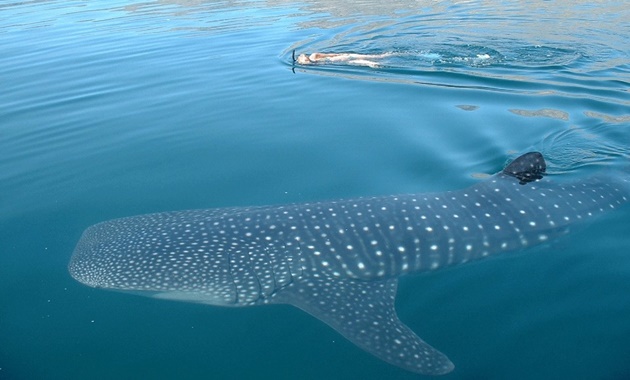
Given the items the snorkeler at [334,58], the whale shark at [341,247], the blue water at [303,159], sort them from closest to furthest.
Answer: the blue water at [303,159] < the whale shark at [341,247] < the snorkeler at [334,58]

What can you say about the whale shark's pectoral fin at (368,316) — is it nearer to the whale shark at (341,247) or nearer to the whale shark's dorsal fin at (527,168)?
the whale shark at (341,247)

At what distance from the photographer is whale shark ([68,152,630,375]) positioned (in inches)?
186

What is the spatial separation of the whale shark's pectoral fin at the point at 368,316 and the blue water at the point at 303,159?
128 mm

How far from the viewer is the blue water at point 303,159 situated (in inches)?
175

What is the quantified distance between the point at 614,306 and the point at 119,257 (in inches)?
173

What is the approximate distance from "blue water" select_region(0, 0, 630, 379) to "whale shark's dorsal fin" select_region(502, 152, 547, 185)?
775 millimetres

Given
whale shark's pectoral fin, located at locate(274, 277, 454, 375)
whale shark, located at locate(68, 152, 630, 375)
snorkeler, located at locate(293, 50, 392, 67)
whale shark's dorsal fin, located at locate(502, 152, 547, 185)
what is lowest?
whale shark's pectoral fin, located at locate(274, 277, 454, 375)

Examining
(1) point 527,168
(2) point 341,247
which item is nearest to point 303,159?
(2) point 341,247

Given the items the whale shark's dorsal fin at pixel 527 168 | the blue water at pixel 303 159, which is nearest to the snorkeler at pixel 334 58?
the blue water at pixel 303 159

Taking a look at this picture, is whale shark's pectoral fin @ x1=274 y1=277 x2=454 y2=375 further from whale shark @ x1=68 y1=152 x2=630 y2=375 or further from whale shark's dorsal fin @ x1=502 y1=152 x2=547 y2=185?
whale shark's dorsal fin @ x1=502 y1=152 x2=547 y2=185

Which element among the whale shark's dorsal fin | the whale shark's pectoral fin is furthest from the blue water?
the whale shark's dorsal fin

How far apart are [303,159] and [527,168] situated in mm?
3009

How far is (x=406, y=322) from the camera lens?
4730 mm

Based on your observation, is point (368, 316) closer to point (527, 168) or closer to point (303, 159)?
point (527, 168)
